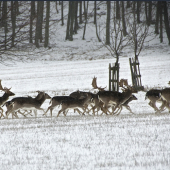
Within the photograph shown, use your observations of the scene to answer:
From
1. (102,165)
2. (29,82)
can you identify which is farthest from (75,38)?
→ (102,165)

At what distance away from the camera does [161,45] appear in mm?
44594

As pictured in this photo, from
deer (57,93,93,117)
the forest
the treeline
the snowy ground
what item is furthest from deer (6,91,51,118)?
the snowy ground

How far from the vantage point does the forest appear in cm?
1155

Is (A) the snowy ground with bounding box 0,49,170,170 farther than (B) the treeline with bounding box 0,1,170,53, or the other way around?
(B) the treeline with bounding box 0,1,170,53

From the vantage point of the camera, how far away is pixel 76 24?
56531 millimetres

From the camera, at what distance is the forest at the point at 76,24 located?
1155 centimetres

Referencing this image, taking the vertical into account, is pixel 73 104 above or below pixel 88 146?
above

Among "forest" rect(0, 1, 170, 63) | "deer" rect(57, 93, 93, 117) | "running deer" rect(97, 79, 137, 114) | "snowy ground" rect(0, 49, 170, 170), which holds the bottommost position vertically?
"snowy ground" rect(0, 49, 170, 170)

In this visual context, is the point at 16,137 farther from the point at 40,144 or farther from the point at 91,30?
the point at 91,30

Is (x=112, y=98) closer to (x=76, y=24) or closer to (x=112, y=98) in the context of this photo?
(x=112, y=98)

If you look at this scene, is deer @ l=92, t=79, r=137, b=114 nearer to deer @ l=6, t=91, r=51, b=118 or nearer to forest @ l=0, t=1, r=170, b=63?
deer @ l=6, t=91, r=51, b=118

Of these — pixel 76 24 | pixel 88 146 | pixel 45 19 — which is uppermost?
pixel 76 24

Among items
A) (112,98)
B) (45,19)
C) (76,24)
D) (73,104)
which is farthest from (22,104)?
(76,24)

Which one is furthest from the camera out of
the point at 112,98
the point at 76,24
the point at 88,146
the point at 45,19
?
the point at 76,24
